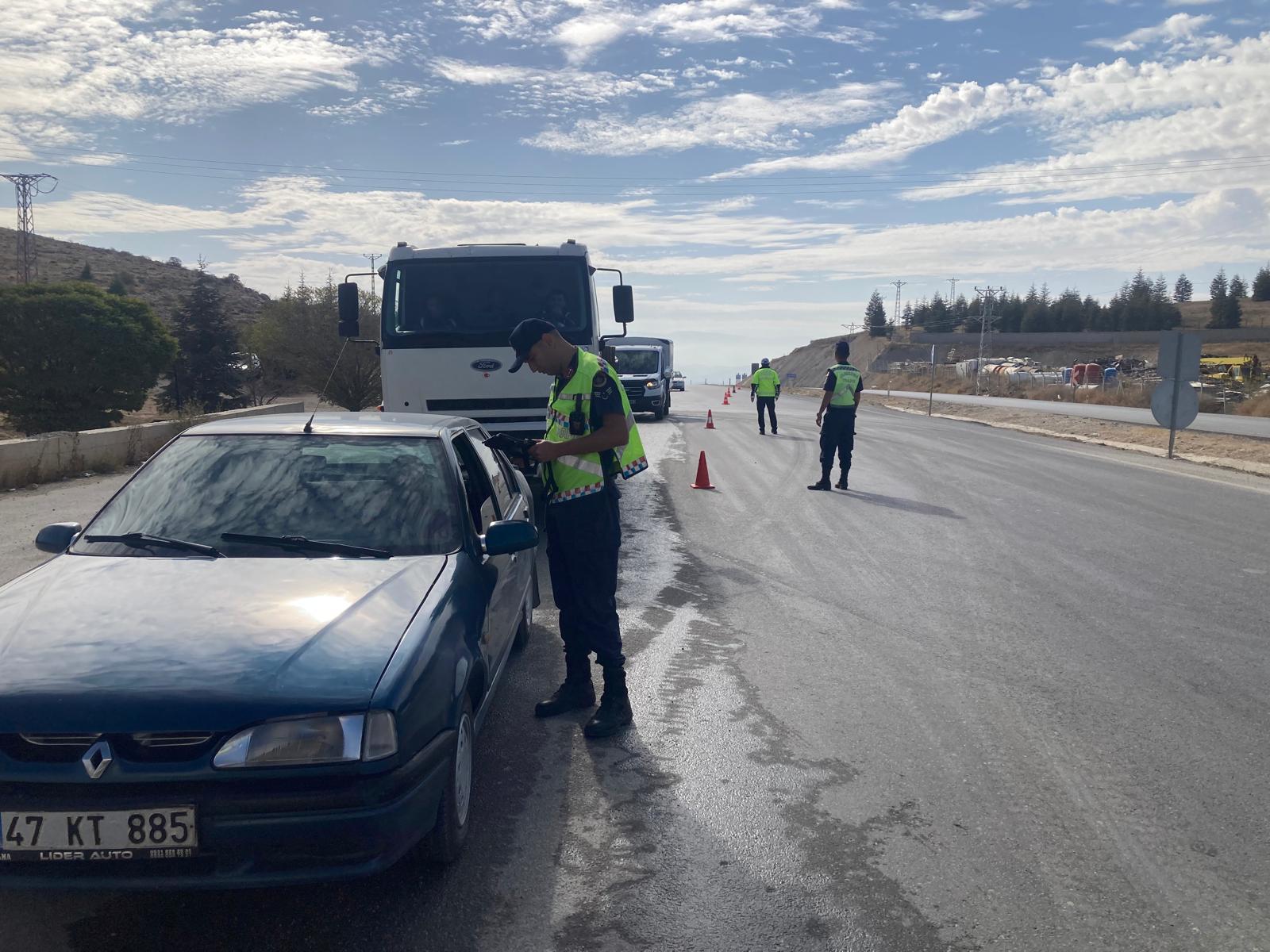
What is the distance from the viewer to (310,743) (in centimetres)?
295

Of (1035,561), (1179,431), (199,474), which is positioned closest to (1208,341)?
(1179,431)

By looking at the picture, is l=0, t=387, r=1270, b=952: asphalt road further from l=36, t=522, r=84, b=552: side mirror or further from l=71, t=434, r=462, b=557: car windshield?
l=36, t=522, r=84, b=552: side mirror

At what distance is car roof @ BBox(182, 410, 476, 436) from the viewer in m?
4.82

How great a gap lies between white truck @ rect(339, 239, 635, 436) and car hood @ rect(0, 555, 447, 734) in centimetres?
766

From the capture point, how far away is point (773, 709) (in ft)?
→ 17.2

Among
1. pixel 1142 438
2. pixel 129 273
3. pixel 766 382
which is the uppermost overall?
pixel 129 273

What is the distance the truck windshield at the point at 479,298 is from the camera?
1162cm

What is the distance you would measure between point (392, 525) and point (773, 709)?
7.17ft

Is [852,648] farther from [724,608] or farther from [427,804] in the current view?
[427,804]

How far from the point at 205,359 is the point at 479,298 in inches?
1373

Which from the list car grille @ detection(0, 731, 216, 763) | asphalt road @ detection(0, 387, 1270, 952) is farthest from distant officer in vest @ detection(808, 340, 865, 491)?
car grille @ detection(0, 731, 216, 763)

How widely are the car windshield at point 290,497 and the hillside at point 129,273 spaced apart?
69.2m

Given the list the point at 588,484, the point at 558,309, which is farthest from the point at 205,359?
the point at 588,484

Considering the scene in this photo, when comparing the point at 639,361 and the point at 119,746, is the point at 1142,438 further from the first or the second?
the point at 119,746
